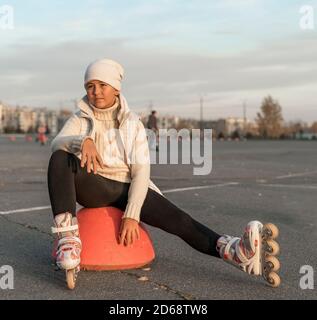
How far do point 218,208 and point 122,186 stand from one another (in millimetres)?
3134

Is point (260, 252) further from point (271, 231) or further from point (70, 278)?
point (70, 278)

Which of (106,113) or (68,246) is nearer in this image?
(68,246)

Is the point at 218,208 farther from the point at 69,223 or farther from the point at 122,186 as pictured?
the point at 69,223

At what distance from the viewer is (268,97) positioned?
83.8 m

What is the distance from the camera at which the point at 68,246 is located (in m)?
3.35

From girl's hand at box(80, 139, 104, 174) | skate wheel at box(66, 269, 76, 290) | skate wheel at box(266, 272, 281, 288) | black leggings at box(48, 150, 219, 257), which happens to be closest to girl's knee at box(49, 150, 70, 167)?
black leggings at box(48, 150, 219, 257)

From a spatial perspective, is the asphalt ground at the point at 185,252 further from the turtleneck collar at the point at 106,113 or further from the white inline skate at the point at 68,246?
the turtleneck collar at the point at 106,113

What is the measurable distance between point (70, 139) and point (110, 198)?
0.52 meters

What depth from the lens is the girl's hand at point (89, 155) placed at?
11.5 feet

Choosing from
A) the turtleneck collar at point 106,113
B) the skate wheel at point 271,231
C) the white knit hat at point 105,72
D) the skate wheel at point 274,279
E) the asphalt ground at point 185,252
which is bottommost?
the asphalt ground at point 185,252

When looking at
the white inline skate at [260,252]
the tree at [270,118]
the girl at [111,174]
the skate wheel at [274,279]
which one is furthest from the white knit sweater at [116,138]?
the tree at [270,118]

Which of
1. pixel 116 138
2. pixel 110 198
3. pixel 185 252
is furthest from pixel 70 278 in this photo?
pixel 185 252

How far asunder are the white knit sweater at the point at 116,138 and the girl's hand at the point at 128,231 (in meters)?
0.16
